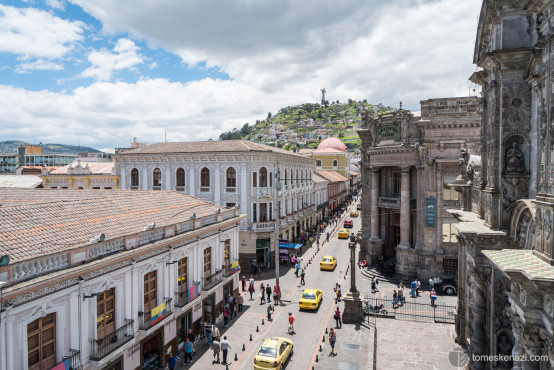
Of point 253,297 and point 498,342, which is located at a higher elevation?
point 498,342

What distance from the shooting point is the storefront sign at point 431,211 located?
29797 millimetres

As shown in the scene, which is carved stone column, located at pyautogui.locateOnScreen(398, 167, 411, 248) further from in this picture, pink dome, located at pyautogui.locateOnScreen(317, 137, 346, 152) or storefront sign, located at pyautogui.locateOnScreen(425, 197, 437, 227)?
pink dome, located at pyautogui.locateOnScreen(317, 137, 346, 152)

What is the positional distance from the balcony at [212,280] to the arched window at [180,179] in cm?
1630

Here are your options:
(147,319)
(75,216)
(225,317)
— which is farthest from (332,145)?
(75,216)

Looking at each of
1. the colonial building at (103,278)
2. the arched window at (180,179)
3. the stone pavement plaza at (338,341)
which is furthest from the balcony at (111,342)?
the arched window at (180,179)

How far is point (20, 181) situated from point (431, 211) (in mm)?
50354

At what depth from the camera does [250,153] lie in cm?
3538

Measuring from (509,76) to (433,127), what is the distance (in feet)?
58.1

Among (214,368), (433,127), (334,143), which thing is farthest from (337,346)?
(334,143)

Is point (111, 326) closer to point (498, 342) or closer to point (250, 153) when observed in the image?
point (498, 342)

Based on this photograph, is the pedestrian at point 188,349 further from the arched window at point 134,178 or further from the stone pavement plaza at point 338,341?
the arched window at point 134,178

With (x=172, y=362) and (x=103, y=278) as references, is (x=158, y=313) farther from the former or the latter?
(x=103, y=278)

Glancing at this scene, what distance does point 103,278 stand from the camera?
1458cm

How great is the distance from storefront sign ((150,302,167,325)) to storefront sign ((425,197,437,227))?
21.7 metres
